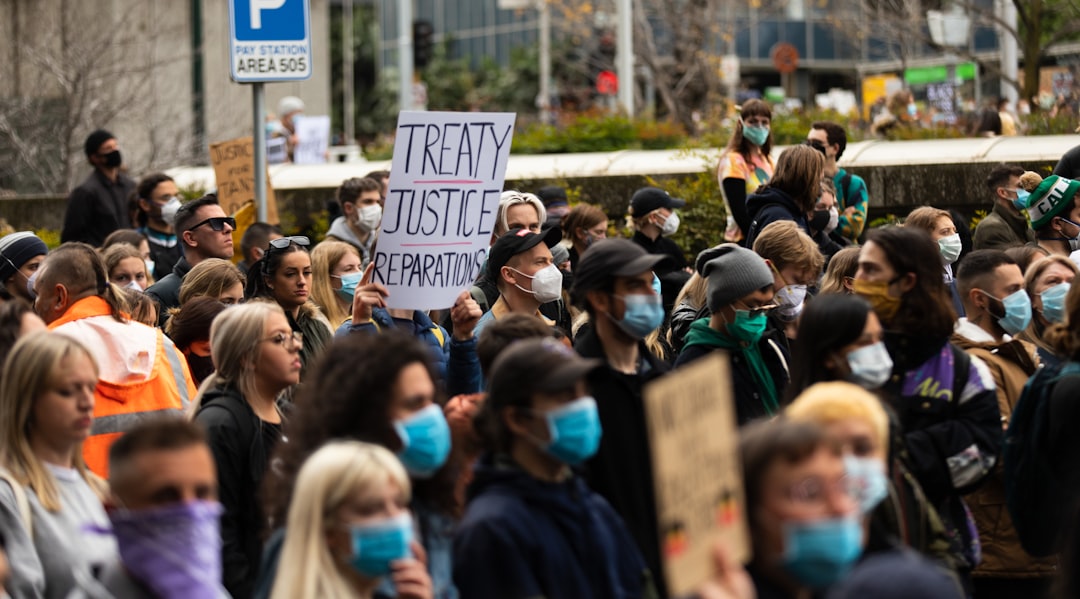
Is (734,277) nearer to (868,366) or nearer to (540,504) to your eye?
(868,366)

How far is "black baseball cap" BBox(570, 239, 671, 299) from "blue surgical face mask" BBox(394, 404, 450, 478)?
49.6 inches

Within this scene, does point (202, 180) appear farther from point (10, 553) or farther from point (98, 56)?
point (10, 553)

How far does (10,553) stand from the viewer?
15.2ft

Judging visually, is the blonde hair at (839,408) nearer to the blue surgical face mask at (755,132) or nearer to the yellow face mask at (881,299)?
the yellow face mask at (881,299)

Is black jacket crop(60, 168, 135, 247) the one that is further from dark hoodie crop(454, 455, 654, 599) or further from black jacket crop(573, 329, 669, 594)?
dark hoodie crop(454, 455, 654, 599)

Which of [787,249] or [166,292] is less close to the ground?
[787,249]

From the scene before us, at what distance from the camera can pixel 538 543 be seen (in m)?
4.52

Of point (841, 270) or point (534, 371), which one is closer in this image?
point (534, 371)

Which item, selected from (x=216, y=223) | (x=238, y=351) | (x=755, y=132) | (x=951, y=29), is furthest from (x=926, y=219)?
(x=951, y=29)

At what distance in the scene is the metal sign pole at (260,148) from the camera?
33.5 ft

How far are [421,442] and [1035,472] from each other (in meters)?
2.36

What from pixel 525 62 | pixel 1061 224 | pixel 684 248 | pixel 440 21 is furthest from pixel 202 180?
pixel 440 21

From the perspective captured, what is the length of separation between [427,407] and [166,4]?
796 inches

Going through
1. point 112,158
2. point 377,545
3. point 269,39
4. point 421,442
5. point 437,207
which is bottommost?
point 377,545
